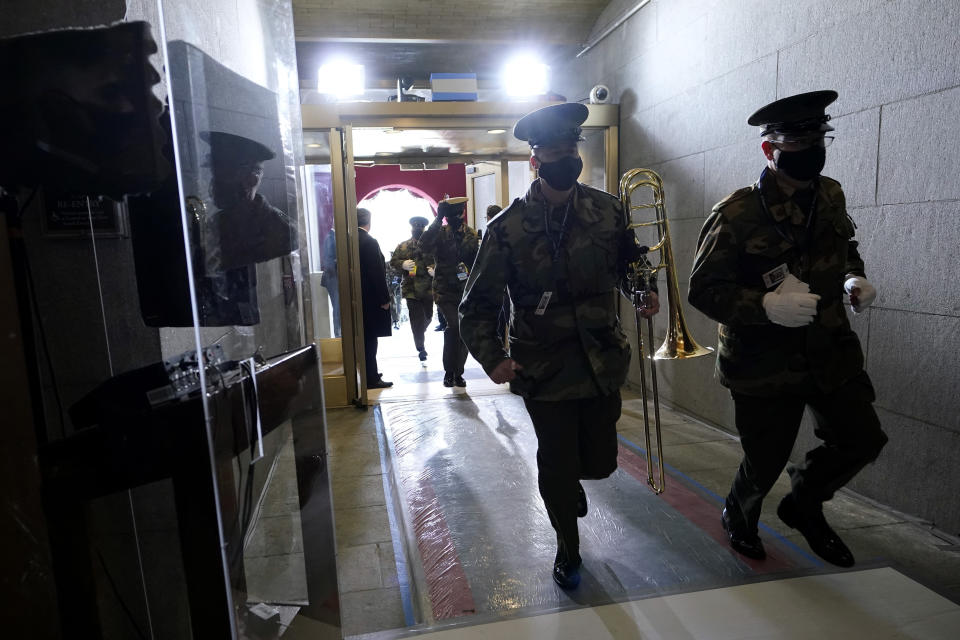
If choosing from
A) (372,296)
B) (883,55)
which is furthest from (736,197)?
(372,296)

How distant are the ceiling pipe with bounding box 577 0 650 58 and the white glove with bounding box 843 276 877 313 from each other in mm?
3425

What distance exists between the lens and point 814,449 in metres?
2.35

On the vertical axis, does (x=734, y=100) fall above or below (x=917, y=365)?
above

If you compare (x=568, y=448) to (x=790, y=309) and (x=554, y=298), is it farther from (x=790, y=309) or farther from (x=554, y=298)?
(x=790, y=309)

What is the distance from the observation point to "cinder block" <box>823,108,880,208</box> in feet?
9.36

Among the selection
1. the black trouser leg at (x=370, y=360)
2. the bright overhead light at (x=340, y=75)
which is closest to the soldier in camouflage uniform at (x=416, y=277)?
the black trouser leg at (x=370, y=360)

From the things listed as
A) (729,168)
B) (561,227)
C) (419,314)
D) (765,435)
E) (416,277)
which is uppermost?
(729,168)

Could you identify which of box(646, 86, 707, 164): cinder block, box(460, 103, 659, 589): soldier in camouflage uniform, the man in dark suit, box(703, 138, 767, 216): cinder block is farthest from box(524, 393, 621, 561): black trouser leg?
the man in dark suit

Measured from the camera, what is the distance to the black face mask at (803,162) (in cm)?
223

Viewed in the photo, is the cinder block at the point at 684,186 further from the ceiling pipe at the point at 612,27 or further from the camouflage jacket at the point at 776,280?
the camouflage jacket at the point at 776,280

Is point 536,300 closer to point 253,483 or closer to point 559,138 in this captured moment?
point 559,138

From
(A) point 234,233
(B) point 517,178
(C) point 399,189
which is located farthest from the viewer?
(C) point 399,189

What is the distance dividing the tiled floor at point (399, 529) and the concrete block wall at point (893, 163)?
0.20m

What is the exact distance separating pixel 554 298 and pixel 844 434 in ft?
3.75
